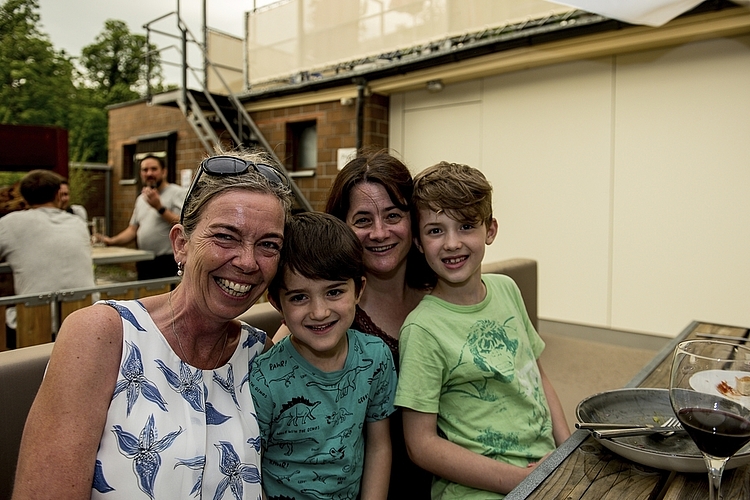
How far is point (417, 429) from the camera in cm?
134

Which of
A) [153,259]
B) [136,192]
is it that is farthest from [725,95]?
[136,192]

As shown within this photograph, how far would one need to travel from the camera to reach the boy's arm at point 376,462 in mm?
1350

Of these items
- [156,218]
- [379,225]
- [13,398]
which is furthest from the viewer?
[156,218]

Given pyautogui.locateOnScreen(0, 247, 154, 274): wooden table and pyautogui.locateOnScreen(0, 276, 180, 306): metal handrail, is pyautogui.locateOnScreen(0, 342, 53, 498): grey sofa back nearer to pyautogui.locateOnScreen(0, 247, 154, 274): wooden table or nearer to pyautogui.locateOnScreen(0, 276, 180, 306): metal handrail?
pyautogui.locateOnScreen(0, 276, 180, 306): metal handrail

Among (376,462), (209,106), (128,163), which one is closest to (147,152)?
(128,163)

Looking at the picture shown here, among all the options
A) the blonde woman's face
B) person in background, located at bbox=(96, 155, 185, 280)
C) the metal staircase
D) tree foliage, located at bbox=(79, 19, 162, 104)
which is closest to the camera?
the blonde woman's face

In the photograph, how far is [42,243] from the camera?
3.61 metres

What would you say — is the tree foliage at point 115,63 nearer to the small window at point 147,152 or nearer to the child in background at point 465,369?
the small window at point 147,152

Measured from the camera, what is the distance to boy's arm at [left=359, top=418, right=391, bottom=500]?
1350 mm

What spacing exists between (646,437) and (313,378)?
0.77 metres

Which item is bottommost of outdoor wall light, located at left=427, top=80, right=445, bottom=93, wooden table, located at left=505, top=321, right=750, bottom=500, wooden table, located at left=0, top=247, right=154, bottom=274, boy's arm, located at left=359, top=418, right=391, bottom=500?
boy's arm, located at left=359, top=418, right=391, bottom=500

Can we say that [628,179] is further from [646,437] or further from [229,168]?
[229,168]

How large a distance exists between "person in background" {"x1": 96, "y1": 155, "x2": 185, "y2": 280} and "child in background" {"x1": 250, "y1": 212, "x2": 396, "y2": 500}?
3.74 m

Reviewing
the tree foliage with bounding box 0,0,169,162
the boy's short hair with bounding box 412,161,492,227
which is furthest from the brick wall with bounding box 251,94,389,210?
the tree foliage with bounding box 0,0,169,162
